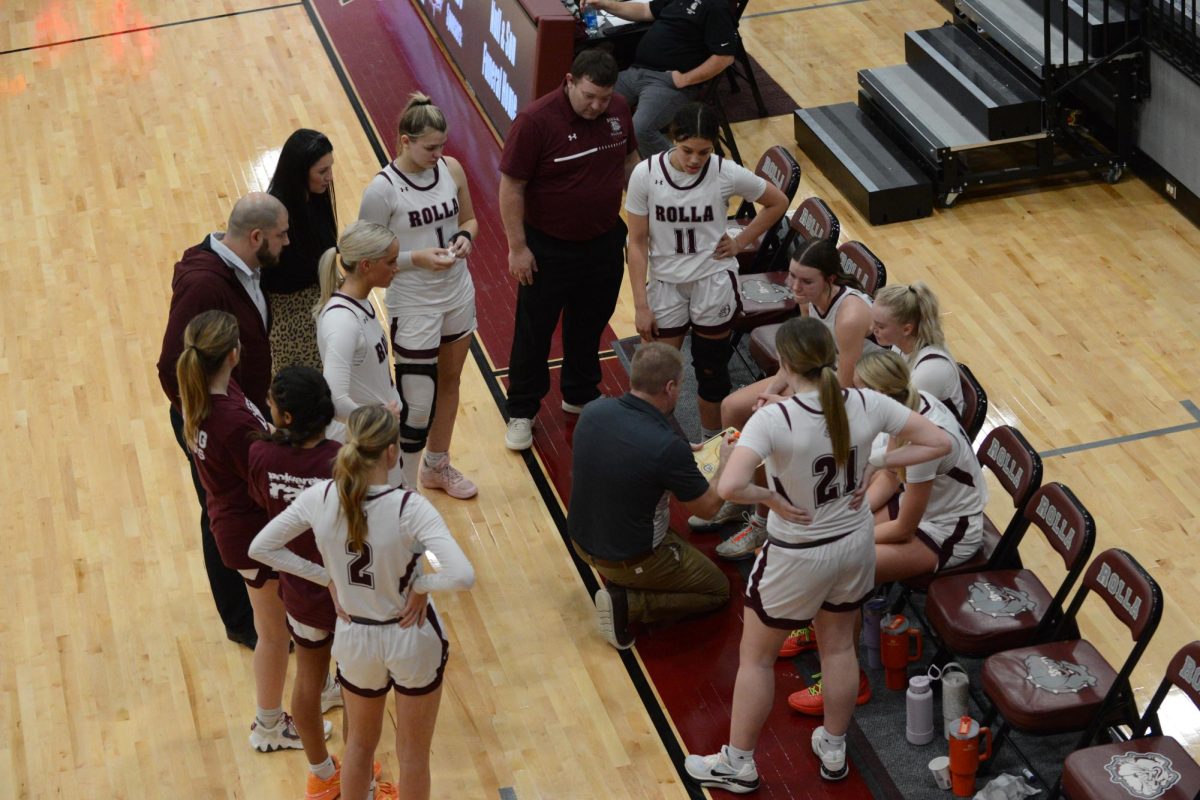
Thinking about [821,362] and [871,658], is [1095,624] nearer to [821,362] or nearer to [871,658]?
[871,658]

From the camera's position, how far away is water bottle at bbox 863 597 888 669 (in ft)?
17.9

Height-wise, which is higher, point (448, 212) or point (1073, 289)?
point (448, 212)

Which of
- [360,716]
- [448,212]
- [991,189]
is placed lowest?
[991,189]

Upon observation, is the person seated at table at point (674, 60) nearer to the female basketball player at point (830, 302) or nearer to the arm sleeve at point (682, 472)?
the female basketball player at point (830, 302)

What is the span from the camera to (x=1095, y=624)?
5.79m

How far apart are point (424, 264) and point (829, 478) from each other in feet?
6.70

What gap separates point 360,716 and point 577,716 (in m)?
1.18

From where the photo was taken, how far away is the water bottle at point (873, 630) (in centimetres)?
545

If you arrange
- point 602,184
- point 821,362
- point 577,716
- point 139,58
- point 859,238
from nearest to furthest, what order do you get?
point 821,362
point 577,716
point 602,184
point 859,238
point 139,58

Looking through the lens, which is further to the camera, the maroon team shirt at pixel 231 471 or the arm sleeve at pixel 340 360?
the arm sleeve at pixel 340 360

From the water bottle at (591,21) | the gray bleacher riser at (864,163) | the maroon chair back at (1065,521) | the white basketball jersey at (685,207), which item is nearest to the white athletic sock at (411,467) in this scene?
the white basketball jersey at (685,207)

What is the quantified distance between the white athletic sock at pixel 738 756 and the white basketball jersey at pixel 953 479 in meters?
1.04


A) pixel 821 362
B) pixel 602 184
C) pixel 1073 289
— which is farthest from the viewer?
pixel 1073 289

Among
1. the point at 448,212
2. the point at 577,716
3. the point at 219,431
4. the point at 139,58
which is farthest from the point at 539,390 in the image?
the point at 139,58
